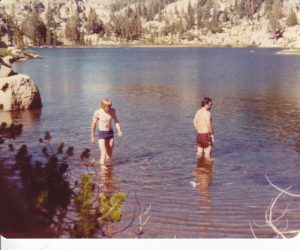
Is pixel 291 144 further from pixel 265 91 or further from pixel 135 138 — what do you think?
pixel 265 91

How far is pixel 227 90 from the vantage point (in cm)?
2683

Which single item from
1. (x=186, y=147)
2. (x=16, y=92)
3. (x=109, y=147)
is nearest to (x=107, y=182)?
(x=109, y=147)

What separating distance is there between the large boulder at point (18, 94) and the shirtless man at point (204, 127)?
894 centimetres

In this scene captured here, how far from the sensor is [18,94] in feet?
62.8

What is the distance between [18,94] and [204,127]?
9.77 meters

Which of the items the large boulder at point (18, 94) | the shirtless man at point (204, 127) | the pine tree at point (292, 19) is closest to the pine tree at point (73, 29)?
the pine tree at point (292, 19)

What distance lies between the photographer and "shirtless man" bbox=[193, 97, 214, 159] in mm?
11547

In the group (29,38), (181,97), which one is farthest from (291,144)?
(29,38)

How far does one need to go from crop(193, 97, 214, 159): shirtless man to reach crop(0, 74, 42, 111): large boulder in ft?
29.3

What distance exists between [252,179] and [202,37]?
139902 mm

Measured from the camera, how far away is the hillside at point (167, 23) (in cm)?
10562

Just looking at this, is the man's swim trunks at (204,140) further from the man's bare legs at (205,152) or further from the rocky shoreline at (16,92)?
the rocky shoreline at (16,92)

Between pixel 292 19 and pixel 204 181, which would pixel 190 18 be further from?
pixel 204 181

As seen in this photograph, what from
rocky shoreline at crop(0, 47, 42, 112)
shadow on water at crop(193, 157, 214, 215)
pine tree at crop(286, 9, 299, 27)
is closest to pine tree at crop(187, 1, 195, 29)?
pine tree at crop(286, 9, 299, 27)
